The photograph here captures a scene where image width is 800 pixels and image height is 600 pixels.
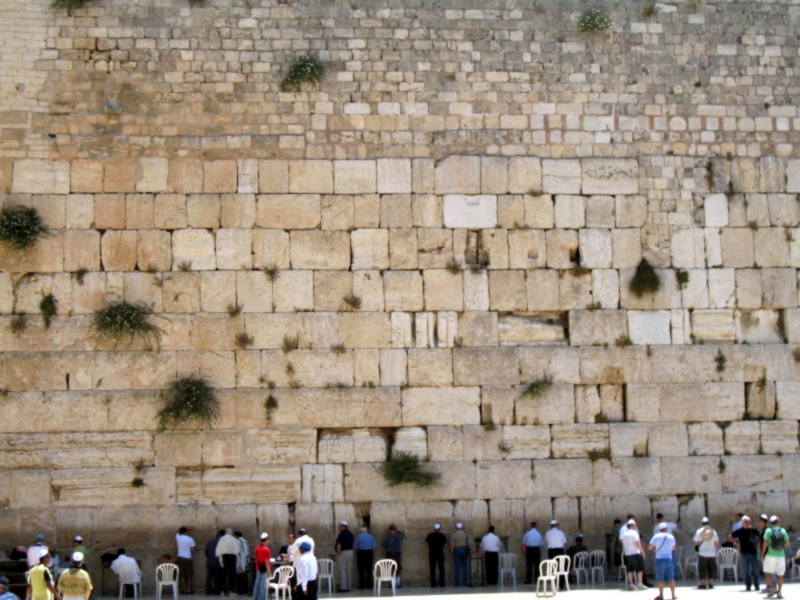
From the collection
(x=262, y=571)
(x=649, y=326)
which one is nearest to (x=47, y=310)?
(x=262, y=571)

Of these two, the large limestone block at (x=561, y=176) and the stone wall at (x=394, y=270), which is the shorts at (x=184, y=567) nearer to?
the stone wall at (x=394, y=270)

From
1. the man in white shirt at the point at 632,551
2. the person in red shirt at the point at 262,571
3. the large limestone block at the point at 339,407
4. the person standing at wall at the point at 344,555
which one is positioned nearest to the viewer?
the person in red shirt at the point at 262,571

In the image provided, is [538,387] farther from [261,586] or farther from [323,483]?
[261,586]

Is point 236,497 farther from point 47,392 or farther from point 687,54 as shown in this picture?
point 687,54

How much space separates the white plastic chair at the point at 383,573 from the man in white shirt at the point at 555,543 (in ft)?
5.94

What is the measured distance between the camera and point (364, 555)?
11836 mm

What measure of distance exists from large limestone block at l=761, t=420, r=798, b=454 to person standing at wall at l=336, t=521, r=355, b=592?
17.1 feet

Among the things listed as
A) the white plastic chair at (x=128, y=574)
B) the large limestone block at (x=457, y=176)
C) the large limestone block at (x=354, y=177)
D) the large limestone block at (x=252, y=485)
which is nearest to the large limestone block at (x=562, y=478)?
the large limestone block at (x=252, y=485)

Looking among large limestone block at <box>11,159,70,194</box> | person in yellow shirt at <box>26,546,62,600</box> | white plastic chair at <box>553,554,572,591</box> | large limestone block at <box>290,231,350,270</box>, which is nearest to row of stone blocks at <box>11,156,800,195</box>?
large limestone block at <box>11,159,70,194</box>

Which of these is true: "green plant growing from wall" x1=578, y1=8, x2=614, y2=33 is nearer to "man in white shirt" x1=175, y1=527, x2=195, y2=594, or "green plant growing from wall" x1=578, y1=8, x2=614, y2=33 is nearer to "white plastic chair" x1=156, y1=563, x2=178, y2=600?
"man in white shirt" x1=175, y1=527, x2=195, y2=594

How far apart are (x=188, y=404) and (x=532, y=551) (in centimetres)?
435

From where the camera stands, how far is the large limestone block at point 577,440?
12.5 metres

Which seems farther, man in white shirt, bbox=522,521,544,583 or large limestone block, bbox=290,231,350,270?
large limestone block, bbox=290,231,350,270

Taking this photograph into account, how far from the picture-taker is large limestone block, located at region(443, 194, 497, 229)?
41.6ft
